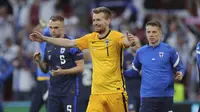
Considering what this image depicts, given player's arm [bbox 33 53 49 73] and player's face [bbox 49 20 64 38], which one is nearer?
player's face [bbox 49 20 64 38]

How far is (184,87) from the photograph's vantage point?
66.6 feet

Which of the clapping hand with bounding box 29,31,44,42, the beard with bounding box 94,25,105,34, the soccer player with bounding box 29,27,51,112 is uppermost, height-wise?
the beard with bounding box 94,25,105,34

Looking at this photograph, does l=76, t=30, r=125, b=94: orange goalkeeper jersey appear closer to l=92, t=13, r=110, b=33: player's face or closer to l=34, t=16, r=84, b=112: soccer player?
l=92, t=13, r=110, b=33: player's face

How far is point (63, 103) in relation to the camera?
13.1 metres

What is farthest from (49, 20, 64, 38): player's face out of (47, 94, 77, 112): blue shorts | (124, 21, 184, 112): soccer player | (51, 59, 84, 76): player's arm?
Answer: (124, 21, 184, 112): soccer player

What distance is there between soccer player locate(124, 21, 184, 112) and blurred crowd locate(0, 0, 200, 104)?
643 cm

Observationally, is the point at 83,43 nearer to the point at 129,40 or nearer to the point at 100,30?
the point at 100,30

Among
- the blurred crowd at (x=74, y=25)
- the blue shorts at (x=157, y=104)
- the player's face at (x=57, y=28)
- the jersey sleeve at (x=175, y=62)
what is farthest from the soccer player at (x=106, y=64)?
the blurred crowd at (x=74, y=25)

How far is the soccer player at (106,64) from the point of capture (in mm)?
11919

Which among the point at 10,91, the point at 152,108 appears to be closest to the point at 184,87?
the point at 10,91

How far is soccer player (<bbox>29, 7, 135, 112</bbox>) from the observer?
39.1 ft

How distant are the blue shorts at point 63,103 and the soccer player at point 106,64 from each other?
105 centimetres

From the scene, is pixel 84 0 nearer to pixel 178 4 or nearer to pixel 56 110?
pixel 178 4

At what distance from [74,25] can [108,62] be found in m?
9.11
